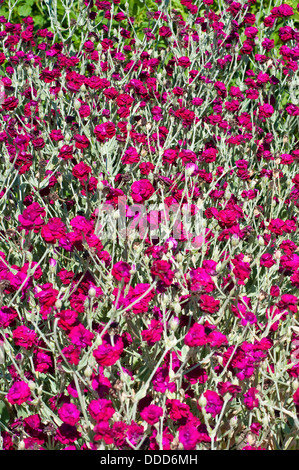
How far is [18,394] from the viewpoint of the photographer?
150 cm

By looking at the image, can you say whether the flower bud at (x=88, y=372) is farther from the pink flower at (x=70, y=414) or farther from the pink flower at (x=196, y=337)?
the pink flower at (x=196, y=337)

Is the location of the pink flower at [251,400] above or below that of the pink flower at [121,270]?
below

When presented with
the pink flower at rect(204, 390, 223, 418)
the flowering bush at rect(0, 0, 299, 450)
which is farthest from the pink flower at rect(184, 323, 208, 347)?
the pink flower at rect(204, 390, 223, 418)

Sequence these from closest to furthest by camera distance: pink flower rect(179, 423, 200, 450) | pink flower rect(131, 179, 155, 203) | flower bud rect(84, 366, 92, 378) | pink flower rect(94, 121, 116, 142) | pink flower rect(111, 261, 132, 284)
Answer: pink flower rect(179, 423, 200, 450) < flower bud rect(84, 366, 92, 378) < pink flower rect(111, 261, 132, 284) < pink flower rect(131, 179, 155, 203) < pink flower rect(94, 121, 116, 142)

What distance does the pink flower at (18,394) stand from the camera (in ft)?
4.92

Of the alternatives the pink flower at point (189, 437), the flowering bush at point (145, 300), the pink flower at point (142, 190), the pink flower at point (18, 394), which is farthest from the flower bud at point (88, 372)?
the pink flower at point (142, 190)

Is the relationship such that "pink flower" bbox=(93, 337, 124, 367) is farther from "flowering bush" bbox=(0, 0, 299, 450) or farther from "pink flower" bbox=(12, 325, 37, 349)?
"pink flower" bbox=(12, 325, 37, 349)

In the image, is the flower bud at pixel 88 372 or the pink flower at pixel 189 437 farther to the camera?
the flower bud at pixel 88 372

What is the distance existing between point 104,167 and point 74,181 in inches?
12.4

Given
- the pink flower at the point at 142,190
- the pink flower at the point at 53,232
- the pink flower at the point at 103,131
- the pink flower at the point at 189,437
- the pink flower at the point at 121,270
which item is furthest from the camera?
the pink flower at the point at 103,131

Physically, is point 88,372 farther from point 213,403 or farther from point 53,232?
point 53,232

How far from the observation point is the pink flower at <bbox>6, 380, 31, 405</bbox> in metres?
1.50

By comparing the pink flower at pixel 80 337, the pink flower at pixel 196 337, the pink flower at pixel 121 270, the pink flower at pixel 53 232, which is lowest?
the pink flower at pixel 80 337
